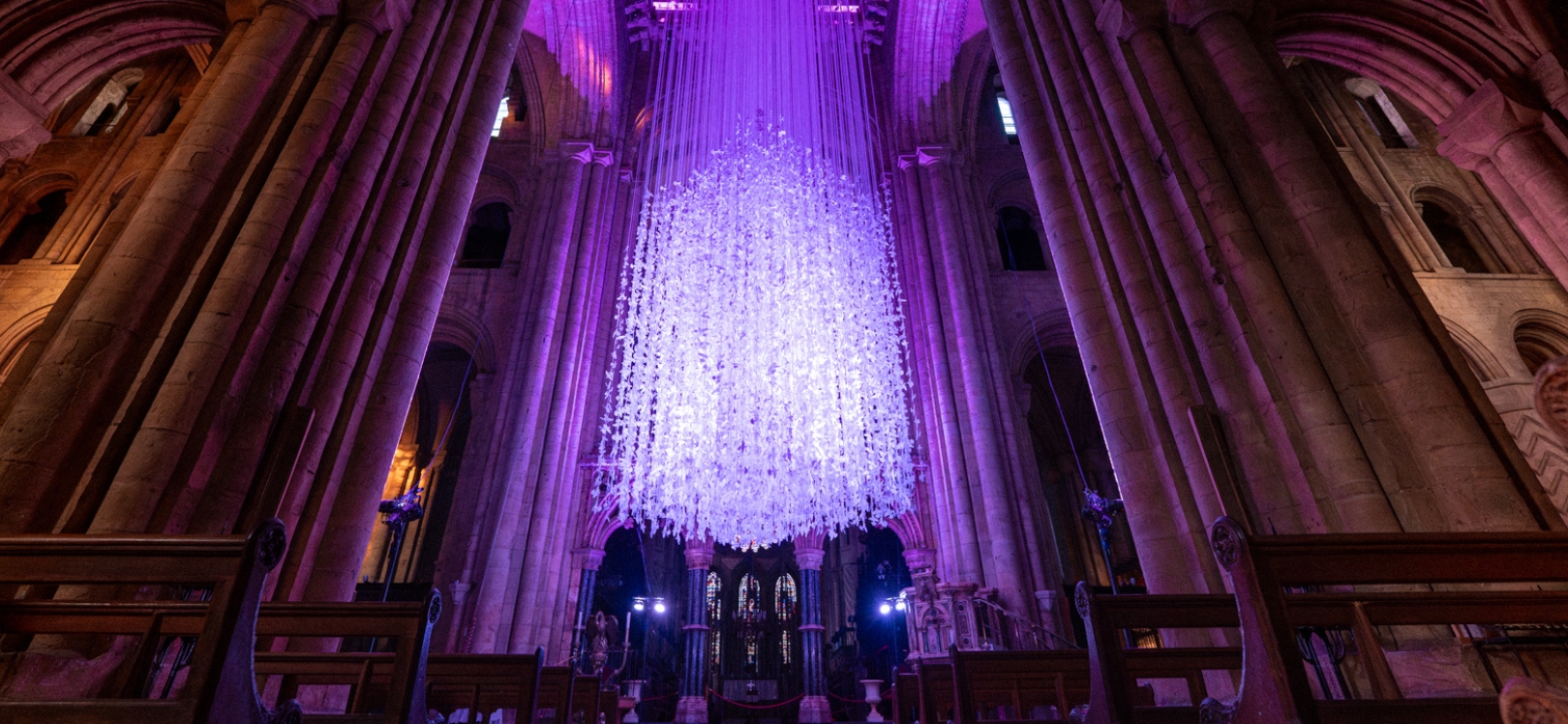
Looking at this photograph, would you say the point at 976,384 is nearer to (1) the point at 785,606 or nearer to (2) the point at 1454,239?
(2) the point at 1454,239

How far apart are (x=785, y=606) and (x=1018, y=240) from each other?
46.0 feet

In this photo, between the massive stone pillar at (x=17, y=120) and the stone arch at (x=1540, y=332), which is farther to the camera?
the stone arch at (x=1540, y=332)

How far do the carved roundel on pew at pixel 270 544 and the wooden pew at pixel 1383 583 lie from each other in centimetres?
304

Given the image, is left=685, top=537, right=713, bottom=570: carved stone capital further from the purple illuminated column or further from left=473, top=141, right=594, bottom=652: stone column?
left=473, top=141, right=594, bottom=652: stone column

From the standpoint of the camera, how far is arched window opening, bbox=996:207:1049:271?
51.3 ft

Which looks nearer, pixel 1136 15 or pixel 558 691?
pixel 558 691

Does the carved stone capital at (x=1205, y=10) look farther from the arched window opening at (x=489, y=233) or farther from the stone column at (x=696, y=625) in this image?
the stone column at (x=696, y=625)

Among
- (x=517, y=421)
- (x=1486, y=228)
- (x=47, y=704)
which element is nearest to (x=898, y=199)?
(x=517, y=421)

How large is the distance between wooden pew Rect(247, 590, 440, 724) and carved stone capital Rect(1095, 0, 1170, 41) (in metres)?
6.85

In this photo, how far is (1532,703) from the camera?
160 centimetres

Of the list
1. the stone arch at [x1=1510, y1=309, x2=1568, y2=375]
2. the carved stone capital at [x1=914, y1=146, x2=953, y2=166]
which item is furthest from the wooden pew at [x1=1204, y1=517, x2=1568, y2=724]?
the carved stone capital at [x1=914, y1=146, x2=953, y2=166]

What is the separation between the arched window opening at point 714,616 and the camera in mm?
21562

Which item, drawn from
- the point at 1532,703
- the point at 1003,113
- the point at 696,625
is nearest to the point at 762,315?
the point at 1003,113

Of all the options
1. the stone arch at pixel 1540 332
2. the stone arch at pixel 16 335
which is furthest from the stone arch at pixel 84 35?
the stone arch at pixel 1540 332
